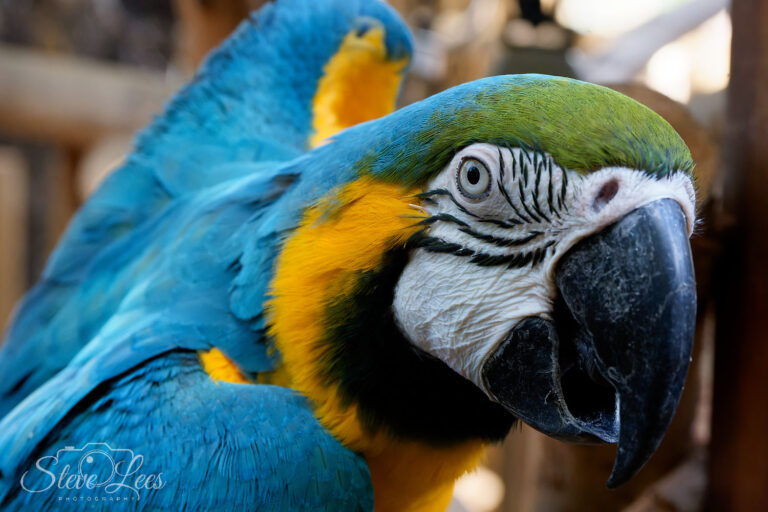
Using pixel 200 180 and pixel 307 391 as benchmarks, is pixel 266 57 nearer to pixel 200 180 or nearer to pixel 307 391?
pixel 200 180

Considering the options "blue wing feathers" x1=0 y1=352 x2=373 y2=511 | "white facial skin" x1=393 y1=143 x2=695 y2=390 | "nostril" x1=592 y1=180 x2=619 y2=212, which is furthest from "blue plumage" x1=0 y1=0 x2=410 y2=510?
"nostril" x1=592 y1=180 x2=619 y2=212

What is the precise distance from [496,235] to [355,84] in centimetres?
111

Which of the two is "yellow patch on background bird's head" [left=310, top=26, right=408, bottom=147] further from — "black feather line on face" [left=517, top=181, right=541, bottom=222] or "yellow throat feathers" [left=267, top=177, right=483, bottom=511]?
"black feather line on face" [left=517, top=181, right=541, bottom=222]

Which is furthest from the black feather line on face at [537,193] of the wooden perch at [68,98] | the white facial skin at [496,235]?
the wooden perch at [68,98]

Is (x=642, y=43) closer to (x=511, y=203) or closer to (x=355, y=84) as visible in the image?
(x=355, y=84)

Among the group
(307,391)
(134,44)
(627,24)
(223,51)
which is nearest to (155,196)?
(223,51)

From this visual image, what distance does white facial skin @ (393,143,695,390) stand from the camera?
0.83 meters

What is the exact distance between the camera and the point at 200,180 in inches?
67.7

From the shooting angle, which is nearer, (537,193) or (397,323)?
(537,193)

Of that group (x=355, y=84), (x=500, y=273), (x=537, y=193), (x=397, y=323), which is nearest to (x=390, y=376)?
(x=397, y=323)

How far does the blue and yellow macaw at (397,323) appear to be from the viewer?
82 centimetres

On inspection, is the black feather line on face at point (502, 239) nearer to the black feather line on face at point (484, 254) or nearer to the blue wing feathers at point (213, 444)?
the black feather line on face at point (484, 254)

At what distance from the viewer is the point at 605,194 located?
2.71ft

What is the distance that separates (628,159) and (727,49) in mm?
938
